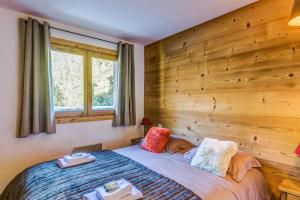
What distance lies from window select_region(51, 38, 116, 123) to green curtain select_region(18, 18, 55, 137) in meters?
0.18

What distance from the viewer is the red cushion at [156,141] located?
2.54m

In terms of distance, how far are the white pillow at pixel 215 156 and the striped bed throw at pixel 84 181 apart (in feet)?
1.51

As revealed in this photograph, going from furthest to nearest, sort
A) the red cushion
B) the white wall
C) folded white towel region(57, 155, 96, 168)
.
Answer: the red cushion, the white wall, folded white towel region(57, 155, 96, 168)

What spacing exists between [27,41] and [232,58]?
2.51m

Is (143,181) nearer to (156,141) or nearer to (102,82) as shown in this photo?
(156,141)

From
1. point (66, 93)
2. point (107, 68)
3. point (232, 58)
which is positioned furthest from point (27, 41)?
point (232, 58)

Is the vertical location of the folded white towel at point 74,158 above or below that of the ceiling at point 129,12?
below

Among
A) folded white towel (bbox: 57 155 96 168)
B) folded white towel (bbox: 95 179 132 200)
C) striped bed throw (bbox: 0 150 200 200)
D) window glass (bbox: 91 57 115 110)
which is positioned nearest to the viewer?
folded white towel (bbox: 95 179 132 200)

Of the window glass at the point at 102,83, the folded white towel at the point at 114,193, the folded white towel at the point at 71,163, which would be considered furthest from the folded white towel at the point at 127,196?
the window glass at the point at 102,83

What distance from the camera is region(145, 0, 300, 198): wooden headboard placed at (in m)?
1.80

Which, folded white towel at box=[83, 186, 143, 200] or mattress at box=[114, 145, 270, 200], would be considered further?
mattress at box=[114, 145, 270, 200]

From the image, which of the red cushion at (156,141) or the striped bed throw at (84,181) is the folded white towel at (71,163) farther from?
the red cushion at (156,141)

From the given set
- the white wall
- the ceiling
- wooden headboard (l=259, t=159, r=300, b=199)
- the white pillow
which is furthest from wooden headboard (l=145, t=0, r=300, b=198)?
the white wall

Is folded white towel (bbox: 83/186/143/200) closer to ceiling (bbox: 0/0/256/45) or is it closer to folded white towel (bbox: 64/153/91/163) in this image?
folded white towel (bbox: 64/153/91/163)
